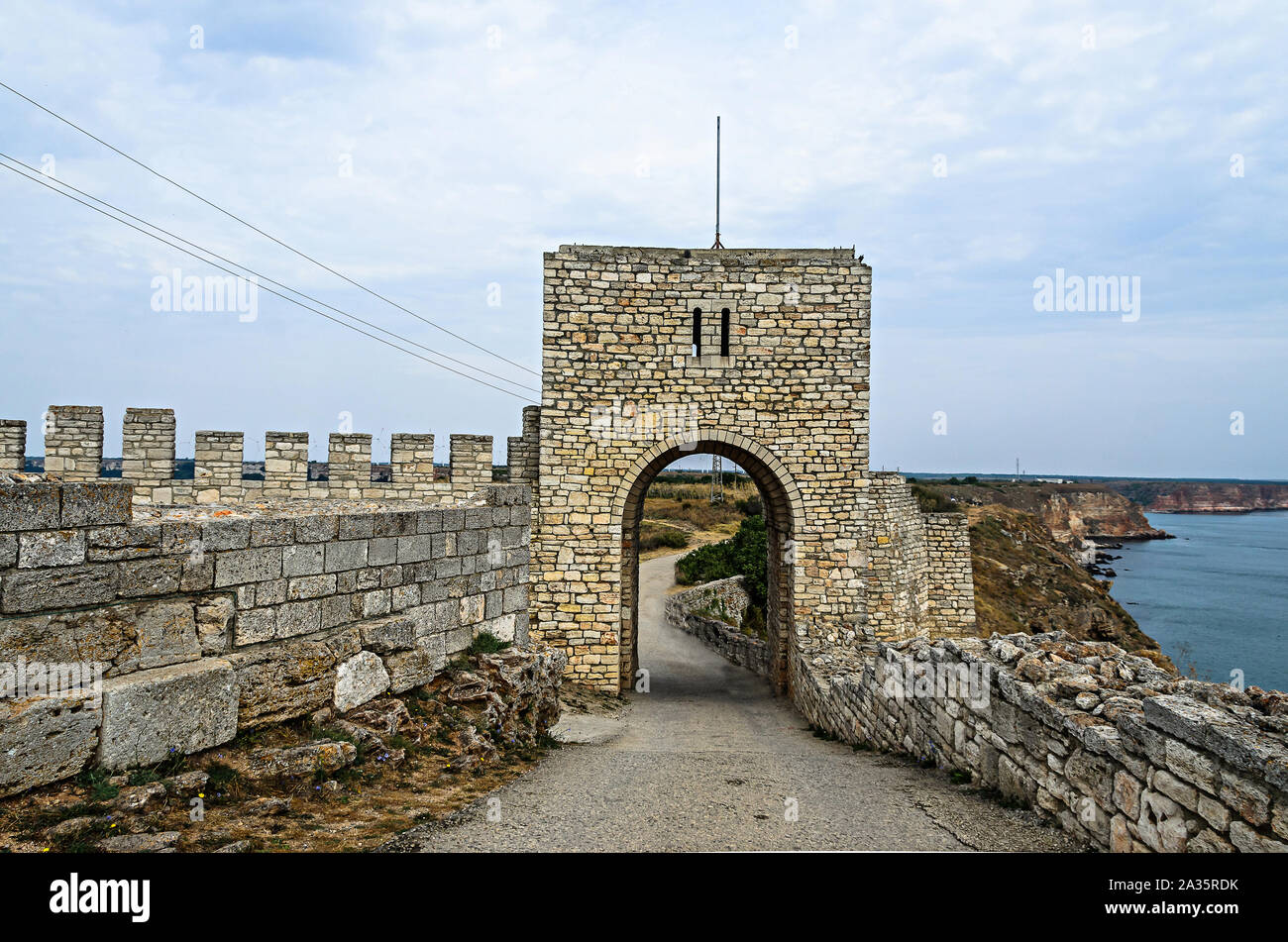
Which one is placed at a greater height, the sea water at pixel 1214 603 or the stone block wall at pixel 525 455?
the stone block wall at pixel 525 455

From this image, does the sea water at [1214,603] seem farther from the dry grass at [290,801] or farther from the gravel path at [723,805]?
the dry grass at [290,801]

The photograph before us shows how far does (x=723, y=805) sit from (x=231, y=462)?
1060cm

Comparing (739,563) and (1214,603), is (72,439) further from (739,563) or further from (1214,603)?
(1214,603)

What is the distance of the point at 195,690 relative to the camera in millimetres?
4117

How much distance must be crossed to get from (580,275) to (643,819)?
351 inches

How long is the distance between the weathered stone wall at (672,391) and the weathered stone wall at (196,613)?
5.11 metres

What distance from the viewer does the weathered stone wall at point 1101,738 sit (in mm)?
2949

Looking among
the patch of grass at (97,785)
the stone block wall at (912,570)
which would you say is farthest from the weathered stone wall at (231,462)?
the patch of grass at (97,785)

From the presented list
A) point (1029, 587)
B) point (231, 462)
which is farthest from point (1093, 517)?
point (231, 462)

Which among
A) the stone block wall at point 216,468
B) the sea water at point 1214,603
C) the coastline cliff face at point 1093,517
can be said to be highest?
the stone block wall at point 216,468

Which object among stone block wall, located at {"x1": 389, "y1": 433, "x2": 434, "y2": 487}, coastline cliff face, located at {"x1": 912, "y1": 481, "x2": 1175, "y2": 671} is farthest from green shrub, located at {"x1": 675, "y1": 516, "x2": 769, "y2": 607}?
stone block wall, located at {"x1": 389, "y1": 433, "x2": 434, "y2": 487}

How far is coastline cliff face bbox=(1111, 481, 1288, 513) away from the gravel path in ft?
607

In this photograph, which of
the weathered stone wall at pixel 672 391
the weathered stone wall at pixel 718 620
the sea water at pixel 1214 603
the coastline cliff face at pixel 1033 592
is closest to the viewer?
the weathered stone wall at pixel 672 391
